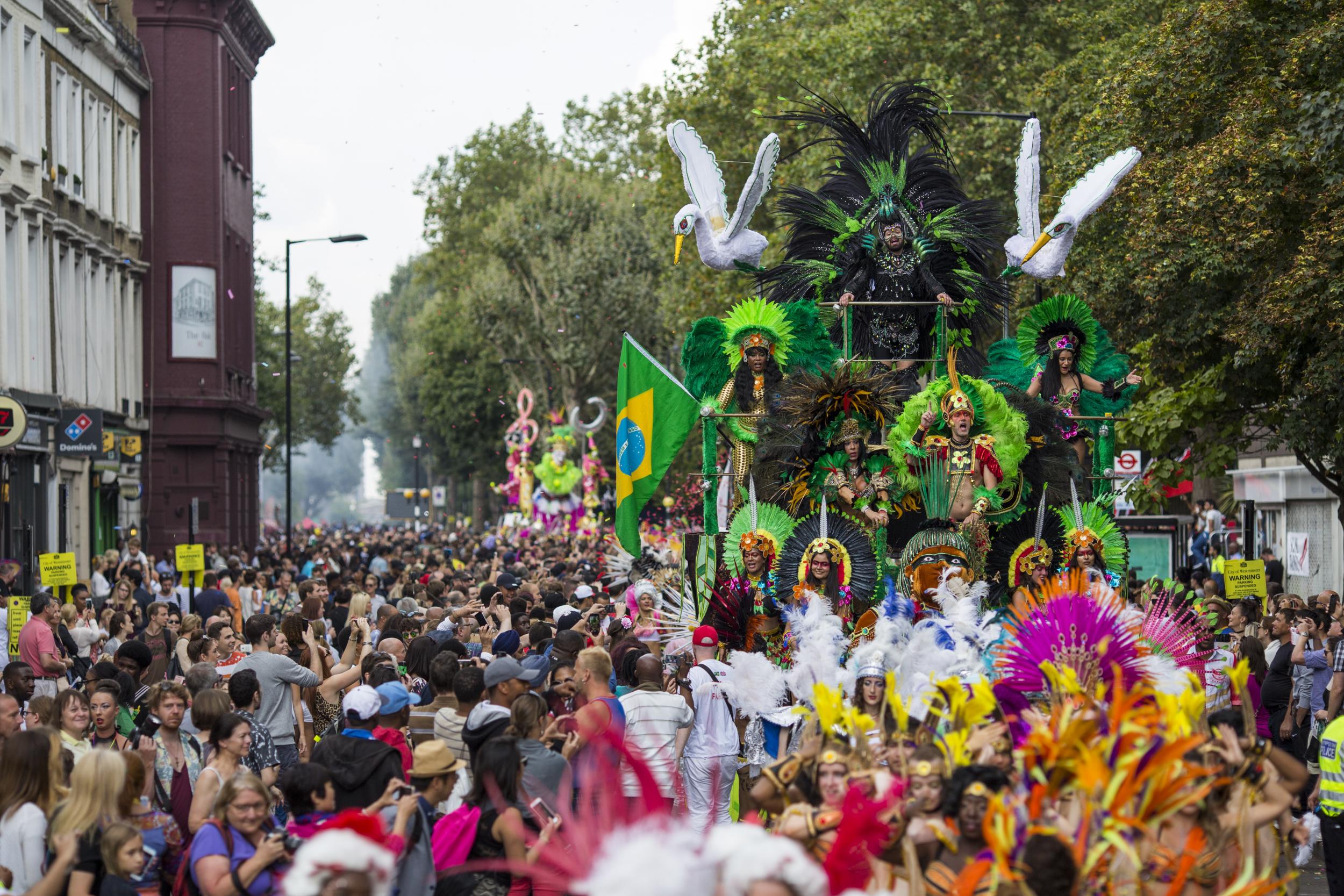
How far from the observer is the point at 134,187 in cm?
4175

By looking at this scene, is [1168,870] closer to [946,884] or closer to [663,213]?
[946,884]

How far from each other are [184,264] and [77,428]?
1483 cm

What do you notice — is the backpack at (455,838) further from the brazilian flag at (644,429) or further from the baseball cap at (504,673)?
the brazilian flag at (644,429)

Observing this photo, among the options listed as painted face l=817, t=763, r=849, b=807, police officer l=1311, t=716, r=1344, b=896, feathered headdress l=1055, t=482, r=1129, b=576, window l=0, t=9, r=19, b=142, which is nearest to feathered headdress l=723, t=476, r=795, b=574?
feathered headdress l=1055, t=482, r=1129, b=576

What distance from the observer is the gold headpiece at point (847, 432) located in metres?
13.7

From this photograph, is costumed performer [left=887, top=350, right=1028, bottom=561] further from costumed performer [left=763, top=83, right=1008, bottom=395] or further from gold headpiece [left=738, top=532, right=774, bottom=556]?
costumed performer [left=763, top=83, right=1008, bottom=395]

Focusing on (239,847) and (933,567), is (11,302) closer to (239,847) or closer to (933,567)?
(933,567)

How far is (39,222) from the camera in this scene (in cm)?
3206

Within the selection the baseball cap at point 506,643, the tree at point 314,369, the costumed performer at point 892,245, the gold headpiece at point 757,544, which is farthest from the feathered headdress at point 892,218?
the tree at point 314,369

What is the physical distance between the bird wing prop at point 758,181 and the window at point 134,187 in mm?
28819

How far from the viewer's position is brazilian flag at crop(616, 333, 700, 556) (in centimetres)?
1536

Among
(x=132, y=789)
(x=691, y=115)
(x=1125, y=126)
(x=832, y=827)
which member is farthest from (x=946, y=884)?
(x=691, y=115)

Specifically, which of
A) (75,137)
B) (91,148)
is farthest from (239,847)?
(91,148)

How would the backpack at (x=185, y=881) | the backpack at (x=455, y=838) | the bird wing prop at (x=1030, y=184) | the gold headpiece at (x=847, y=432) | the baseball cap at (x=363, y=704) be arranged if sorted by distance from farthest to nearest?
the bird wing prop at (x=1030, y=184) → the gold headpiece at (x=847, y=432) → the baseball cap at (x=363, y=704) → the backpack at (x=455, y=838) → the backpack at (x=185, y=881)
